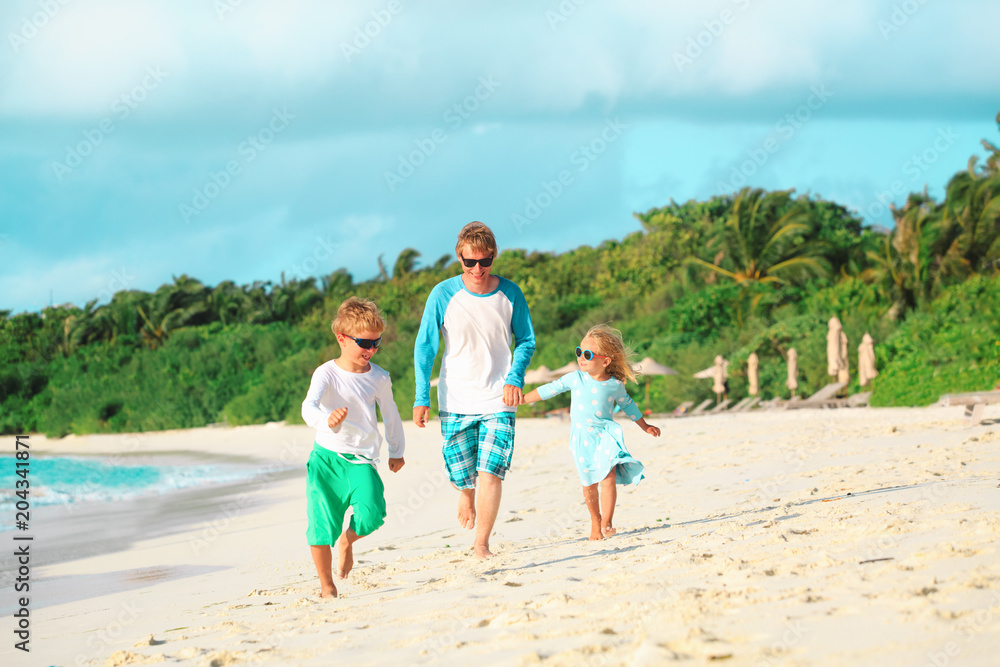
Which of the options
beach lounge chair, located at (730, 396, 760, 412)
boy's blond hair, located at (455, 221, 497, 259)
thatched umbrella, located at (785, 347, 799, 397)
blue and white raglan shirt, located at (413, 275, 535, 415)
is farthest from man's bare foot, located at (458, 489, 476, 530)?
thatched umbrella, located at (785, 347, 799, 397)

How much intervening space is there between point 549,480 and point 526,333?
4436mm

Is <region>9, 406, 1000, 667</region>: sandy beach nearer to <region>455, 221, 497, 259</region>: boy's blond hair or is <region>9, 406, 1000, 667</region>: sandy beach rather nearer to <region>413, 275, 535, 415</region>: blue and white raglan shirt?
<region>413, 275, 535, 415</region>: blue and white raglan shirt

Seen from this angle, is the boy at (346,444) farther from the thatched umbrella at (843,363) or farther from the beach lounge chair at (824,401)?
the thatched umbrella at (843,363)

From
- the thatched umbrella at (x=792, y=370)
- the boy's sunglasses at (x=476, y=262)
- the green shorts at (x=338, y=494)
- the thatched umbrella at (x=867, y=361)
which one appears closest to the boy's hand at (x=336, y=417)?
the green shorts at (x=338, y=494)

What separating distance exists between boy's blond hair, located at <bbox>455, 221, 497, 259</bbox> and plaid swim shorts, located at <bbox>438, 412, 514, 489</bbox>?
89cm

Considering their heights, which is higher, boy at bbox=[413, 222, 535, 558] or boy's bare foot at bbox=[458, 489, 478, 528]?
boy at bbox=[413, 222, 535, 558]

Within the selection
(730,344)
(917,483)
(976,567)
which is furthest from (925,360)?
(976,567)

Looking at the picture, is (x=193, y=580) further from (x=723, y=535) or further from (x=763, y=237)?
(x=763, y=237)

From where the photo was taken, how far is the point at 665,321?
26.8m

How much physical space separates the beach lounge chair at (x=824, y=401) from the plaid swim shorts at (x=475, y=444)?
468 inches

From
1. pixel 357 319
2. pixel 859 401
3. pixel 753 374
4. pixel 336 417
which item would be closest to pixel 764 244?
pixel 753 374

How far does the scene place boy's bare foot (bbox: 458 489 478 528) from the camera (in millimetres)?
4973

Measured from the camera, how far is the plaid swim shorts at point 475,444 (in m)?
4.62

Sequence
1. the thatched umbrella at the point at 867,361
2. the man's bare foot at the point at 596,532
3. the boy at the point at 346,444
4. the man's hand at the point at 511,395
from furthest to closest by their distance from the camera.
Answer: the thatched umbrella at the point at 867,361, the man's bare foot at the point at 596,532, the man's hand at the point at 511,395, the boy at the point at 346,444
